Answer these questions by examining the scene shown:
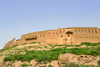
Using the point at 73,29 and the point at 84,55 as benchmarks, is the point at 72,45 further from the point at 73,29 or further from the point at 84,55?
the point at 84,55

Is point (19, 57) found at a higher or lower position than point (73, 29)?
lower

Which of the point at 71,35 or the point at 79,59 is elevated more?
the point at 71,35

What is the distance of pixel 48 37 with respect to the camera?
32.9m

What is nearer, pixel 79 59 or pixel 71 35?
pixel 79 59

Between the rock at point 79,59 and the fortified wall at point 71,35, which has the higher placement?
the fortified wall at point 71,35

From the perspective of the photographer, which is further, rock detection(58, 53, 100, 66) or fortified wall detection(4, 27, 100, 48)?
fortified wall detection(4, 27, 100, 48)

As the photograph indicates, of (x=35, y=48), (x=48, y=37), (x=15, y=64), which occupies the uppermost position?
(x=48, y=37)

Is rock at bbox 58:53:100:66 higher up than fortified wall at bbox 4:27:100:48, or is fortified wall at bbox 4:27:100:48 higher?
fortified wall at bbox 4:27:100:48

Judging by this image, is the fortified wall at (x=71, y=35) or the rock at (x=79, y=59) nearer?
the rock at (x=79, y=59)

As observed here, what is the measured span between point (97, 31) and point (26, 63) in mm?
16498

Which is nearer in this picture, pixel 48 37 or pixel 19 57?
pixel 19 57

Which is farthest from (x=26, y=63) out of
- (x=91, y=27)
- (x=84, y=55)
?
(x=91, y=27)

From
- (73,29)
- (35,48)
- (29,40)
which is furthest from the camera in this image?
(29,40)

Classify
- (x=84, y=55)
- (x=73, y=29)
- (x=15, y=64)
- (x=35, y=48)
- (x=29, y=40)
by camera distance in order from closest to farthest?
(x=84, y=55) → (x=15, y=64) → (x=35, y=48) → (x=73, y=29) → (x=29, y=40)
